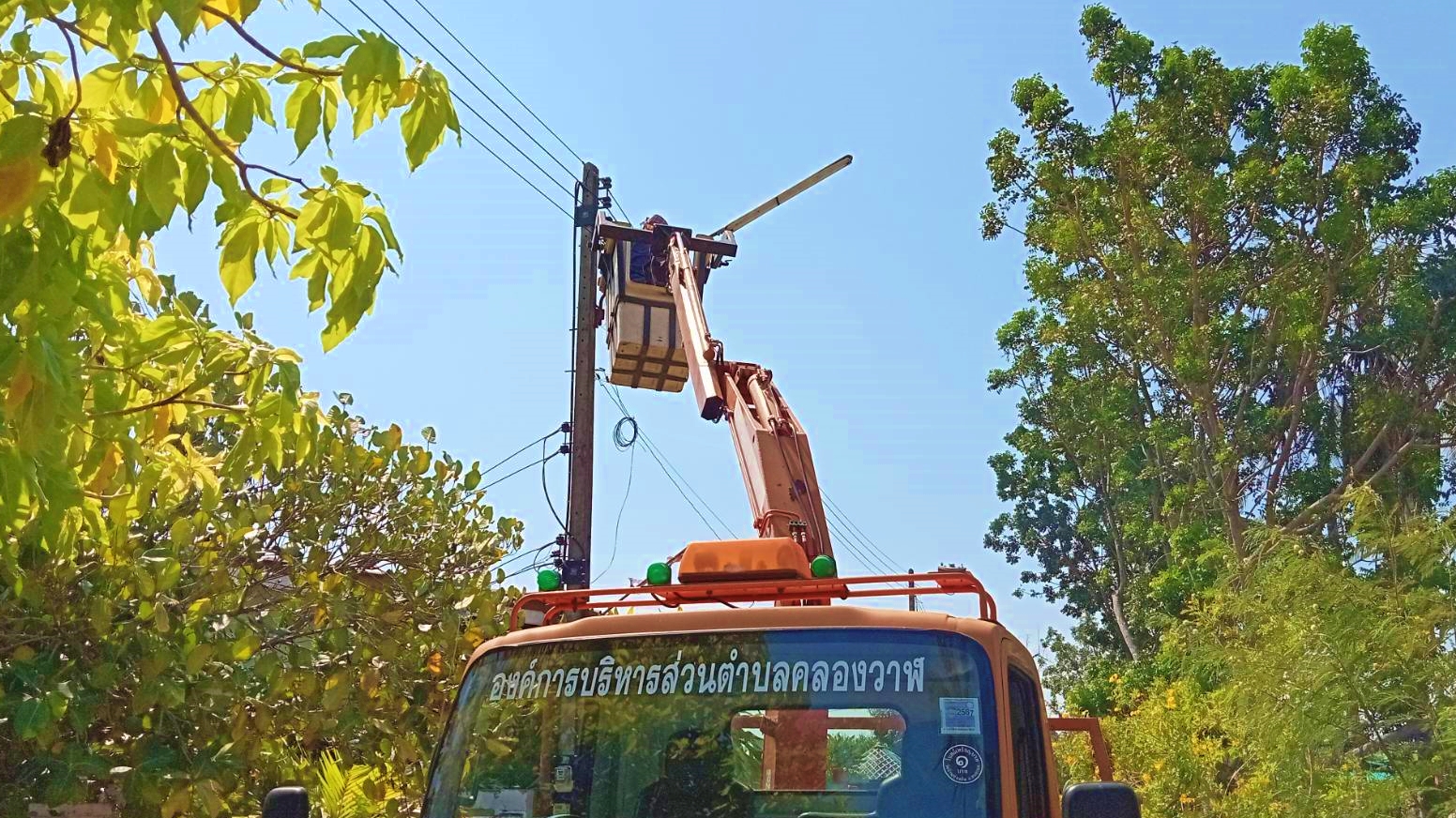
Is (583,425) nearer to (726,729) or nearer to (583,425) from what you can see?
(583,425)

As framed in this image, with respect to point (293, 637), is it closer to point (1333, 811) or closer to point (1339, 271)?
point (1333, 811)

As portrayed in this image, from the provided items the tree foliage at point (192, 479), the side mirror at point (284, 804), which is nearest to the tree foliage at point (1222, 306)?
the tree foliage at point (192, 479)

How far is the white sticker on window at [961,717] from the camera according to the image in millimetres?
4000

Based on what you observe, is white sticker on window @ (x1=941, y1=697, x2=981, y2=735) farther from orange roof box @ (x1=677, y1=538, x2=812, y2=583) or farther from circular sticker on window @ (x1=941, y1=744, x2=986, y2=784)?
orange roof box @ (x1=677, y1=538, x2=812, y2=583)

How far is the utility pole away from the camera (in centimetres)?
1540

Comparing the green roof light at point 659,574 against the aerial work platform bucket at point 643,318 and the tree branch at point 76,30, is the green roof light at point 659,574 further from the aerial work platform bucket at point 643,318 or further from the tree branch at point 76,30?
the aerial work platform bucket at point 643,318

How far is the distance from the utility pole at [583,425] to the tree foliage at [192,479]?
518 cm

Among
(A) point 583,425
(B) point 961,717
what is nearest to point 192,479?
(B) point 961,717

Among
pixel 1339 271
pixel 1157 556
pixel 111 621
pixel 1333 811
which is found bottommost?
pixel 1333 811

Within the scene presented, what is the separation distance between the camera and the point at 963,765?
3.95 metres

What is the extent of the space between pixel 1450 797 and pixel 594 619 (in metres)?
8.89

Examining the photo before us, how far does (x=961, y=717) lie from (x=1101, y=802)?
49 centimetres

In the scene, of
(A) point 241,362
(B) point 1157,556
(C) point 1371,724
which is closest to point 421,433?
(A) point 241,362

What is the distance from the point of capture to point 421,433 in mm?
9688
